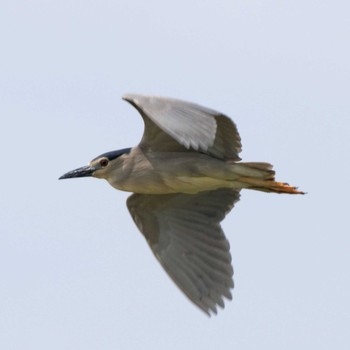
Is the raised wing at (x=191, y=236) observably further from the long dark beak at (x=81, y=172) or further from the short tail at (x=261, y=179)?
the short tail at (x=261, y=179)

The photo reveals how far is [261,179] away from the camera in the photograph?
12.2 metres

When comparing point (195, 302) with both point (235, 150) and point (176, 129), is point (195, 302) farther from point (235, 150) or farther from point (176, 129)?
point (176, 129)

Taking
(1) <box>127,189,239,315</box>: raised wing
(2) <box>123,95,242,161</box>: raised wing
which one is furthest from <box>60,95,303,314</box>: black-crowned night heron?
(2) <box>123,95,242,161</box>: raised wing

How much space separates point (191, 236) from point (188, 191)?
0.76 metres

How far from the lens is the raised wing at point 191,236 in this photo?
41.6ft

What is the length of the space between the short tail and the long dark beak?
67.0 inches

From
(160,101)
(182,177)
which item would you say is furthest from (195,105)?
(182,177)

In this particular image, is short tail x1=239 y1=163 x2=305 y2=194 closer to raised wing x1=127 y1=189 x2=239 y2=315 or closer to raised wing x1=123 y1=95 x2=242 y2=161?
raised wing x1=123 y1=95 x2=242 y2=161

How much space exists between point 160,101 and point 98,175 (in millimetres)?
2356

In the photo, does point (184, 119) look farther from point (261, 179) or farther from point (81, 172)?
point (81, 172)

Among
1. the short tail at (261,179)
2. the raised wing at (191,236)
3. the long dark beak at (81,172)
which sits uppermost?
the long dark beak at (81,172)

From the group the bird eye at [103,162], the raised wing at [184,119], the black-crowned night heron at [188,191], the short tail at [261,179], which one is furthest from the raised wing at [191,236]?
the raised wing at [184,119]

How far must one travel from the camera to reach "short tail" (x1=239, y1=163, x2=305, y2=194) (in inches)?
478

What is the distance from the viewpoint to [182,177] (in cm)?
1221
